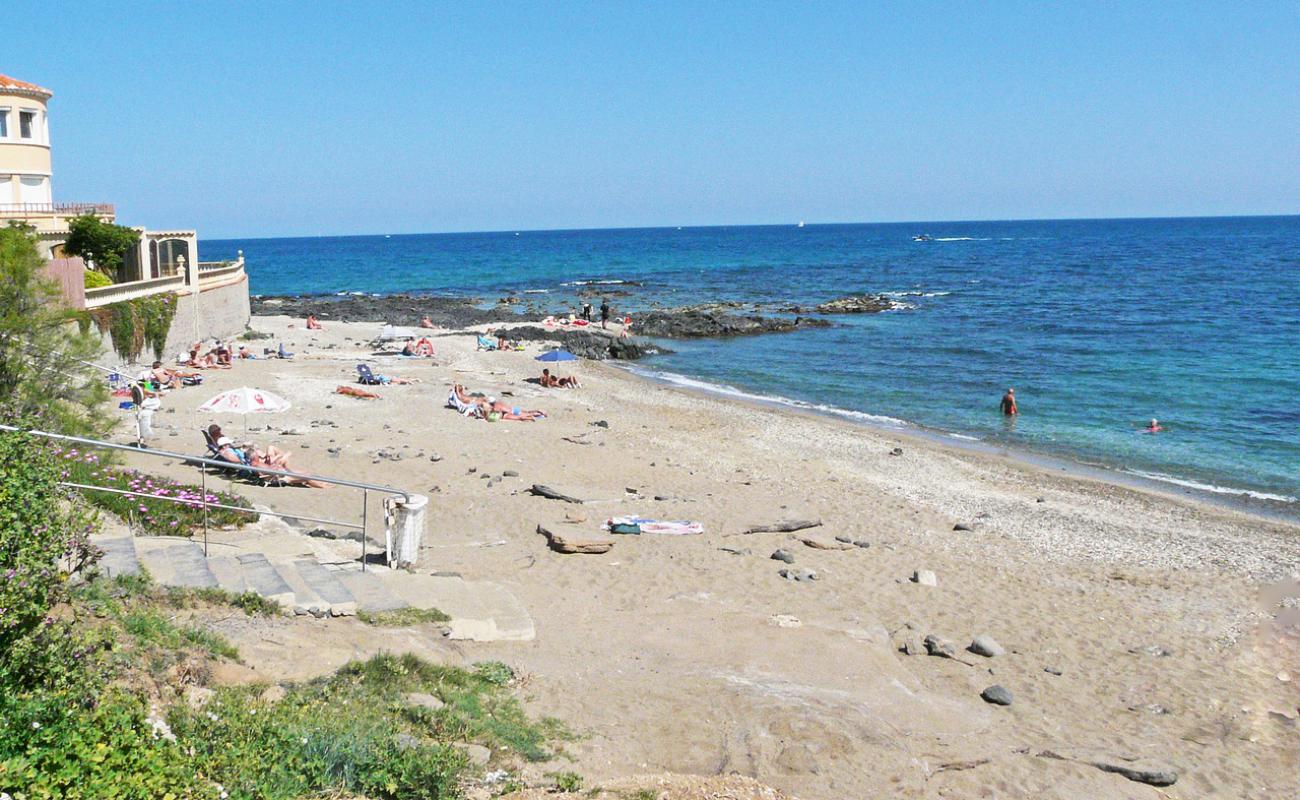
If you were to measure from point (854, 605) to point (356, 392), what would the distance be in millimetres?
18653

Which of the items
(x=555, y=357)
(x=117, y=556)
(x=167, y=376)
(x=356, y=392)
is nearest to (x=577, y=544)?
(x=117, y=556)

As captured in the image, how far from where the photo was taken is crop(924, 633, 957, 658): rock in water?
11.9m

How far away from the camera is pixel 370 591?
11336 mm

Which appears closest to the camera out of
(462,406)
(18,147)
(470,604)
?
(470,604)

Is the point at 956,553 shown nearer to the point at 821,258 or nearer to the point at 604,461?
the point at 604,461

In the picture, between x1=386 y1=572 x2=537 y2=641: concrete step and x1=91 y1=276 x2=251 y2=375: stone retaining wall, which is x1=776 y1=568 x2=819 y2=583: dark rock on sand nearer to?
x1=386 y1=572 x2=537 y2=641: concrete step

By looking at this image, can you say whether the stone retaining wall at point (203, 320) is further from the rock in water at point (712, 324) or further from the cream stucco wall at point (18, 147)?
the rock in water at point (712, 324)

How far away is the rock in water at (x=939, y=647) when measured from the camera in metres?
11.9

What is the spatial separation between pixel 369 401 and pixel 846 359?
2140 centimetres

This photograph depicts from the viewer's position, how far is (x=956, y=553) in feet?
53.3

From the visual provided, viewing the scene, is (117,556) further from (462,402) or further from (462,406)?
(462,402)

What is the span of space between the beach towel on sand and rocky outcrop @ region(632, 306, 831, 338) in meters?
34.2

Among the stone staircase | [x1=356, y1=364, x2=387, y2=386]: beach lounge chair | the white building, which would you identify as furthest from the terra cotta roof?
the stone staircase

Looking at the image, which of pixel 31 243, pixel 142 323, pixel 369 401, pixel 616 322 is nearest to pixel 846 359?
pixel 616 322
